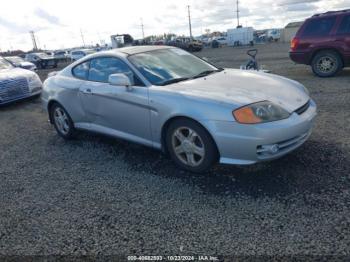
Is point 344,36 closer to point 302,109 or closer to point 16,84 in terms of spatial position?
point 302,109

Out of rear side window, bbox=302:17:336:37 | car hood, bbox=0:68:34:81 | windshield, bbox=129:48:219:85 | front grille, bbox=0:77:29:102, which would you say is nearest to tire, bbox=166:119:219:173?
windshield, bbox=129:48:219:85

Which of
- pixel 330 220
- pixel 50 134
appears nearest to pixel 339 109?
pixel 330 220

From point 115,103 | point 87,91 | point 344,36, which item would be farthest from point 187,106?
point 344,36

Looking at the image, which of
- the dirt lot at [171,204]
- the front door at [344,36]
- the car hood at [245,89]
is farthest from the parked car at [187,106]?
the front door at [344,36]

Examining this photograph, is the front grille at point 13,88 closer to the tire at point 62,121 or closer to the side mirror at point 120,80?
the tire at point 62,121

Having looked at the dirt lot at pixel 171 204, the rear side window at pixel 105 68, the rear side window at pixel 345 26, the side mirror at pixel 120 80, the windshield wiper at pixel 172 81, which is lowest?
the dirt lot at pixel 171 204

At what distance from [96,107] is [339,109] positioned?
4.32m

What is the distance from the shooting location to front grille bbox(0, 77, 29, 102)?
340 inches

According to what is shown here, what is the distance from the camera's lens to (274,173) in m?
3.50

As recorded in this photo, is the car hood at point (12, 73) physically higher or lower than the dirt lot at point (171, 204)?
higher

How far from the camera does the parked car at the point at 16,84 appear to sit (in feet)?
28.5

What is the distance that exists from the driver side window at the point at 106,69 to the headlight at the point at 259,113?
4.46 feet

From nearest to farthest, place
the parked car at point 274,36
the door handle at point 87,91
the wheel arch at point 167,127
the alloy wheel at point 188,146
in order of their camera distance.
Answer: the wheel arch at point 167,127 → the alloy wheel at point 188,146 → the door handle at point 87,91 → the parked car at point 274,36

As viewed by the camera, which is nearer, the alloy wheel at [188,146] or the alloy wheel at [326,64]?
the alloy wheel at [188,146]
